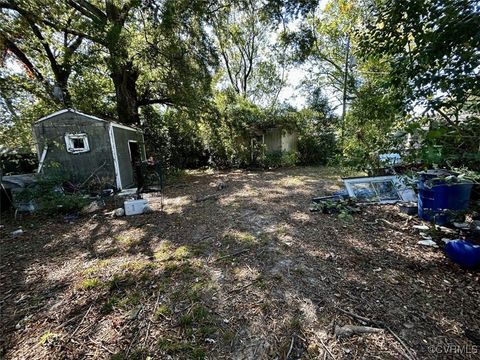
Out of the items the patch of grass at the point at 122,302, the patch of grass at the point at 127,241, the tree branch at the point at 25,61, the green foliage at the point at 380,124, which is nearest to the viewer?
the patch of grass at the point at 122,302

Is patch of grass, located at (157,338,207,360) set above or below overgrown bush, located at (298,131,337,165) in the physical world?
below

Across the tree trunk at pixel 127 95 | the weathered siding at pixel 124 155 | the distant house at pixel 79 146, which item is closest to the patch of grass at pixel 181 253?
the distant house at pixel 79 146

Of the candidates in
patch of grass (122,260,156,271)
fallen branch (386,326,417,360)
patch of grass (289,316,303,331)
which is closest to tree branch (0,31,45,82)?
patch of grass (122,260,156,271)

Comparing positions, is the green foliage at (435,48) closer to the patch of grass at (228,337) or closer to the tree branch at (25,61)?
the patch of grass at (228,337)

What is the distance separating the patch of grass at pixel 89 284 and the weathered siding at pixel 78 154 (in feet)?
17.6

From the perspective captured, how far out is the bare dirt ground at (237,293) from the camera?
1.64 meters

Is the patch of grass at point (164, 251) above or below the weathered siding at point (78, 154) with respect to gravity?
below

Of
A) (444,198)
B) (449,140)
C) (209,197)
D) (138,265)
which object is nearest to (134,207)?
(209,197)

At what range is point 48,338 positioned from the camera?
69.6 inches

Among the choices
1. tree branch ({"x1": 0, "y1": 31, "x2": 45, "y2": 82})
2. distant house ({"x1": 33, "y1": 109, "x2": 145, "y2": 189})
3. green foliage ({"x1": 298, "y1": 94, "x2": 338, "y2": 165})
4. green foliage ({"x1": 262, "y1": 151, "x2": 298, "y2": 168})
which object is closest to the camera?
distant house ({"x1": 33, "y1": 109, "x2": 145, "y2": 189})

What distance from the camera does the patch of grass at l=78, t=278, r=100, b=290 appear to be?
2385 millimetres

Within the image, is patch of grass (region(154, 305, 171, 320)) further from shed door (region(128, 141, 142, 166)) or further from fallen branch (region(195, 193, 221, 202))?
shed door (region(128, 141, 142, 166))

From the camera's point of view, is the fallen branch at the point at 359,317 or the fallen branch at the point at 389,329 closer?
the fallen branch at the point at 389,329

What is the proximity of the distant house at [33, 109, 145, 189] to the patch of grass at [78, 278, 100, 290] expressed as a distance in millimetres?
5313
